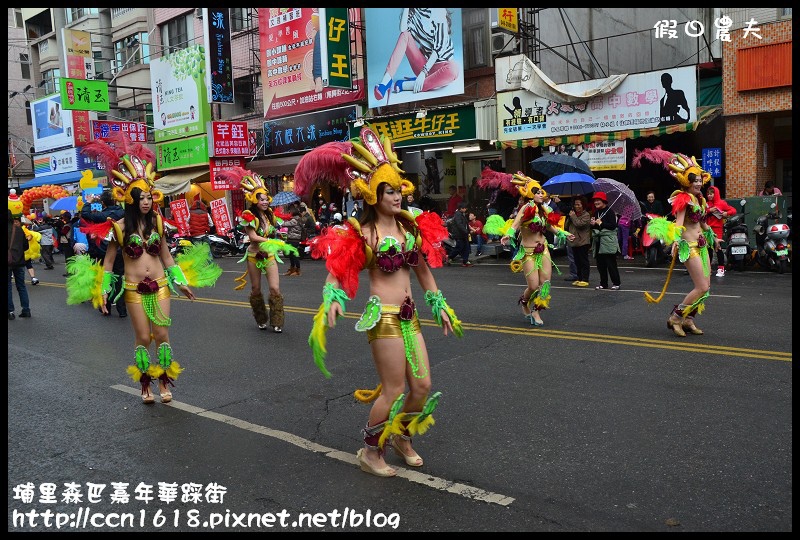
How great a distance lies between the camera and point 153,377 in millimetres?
6430

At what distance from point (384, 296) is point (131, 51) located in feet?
114

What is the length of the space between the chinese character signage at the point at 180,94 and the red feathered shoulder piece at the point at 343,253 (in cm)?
2686

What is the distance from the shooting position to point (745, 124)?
16.8 m

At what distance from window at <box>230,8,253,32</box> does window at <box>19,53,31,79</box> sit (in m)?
21.8

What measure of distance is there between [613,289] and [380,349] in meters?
8.60

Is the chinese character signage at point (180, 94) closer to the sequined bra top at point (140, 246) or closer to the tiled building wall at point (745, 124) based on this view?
the tiled building wall at point (745, 124)

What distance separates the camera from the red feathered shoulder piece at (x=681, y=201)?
8.15 meters

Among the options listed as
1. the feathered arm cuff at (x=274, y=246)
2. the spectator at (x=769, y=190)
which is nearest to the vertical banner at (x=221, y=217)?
the feathered arm cuff at (x=274, y=246)

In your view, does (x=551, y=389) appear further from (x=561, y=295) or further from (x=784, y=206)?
(x=784, y=206)

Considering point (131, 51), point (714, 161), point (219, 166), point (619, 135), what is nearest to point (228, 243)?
point (219, 166)

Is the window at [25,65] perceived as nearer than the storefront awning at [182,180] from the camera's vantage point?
No

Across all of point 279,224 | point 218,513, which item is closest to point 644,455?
point 218,513

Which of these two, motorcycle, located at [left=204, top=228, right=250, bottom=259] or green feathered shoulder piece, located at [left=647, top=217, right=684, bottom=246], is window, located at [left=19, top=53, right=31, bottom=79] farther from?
green feathered shoulder piece, located at [left=647, top=217, right=684, bottom=246]

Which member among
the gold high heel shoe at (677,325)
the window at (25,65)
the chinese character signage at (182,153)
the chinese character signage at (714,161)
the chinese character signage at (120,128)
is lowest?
the gold high heel shoe at (677,325)
